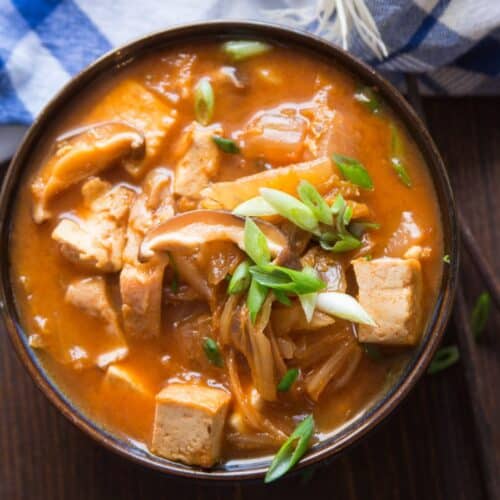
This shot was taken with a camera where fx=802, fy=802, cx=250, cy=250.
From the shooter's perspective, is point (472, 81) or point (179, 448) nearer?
point (179, 448)

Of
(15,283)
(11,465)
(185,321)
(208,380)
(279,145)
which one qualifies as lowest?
(11,465)

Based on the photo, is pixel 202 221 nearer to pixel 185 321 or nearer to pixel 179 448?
pixel 185 321

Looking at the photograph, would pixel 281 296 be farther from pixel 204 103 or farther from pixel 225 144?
pixel 204 103

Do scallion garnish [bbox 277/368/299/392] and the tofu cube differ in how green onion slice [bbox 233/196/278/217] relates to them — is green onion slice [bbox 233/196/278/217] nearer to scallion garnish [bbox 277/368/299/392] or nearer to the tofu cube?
scallion garnish [bbox 277/368/299/392]

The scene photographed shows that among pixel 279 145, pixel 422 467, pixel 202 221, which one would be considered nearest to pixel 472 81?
pixel 279 145

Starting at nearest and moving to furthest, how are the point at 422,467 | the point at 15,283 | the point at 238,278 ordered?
the point at 238,278 < the point at 15,283 < the point at 422,467

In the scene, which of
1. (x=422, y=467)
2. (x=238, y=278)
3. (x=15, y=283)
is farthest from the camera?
(x=422, y=467)

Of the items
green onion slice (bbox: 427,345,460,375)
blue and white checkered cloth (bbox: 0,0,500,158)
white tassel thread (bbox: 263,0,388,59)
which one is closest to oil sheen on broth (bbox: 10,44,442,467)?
white tassel thread (bbox: 263,0,388,59)
